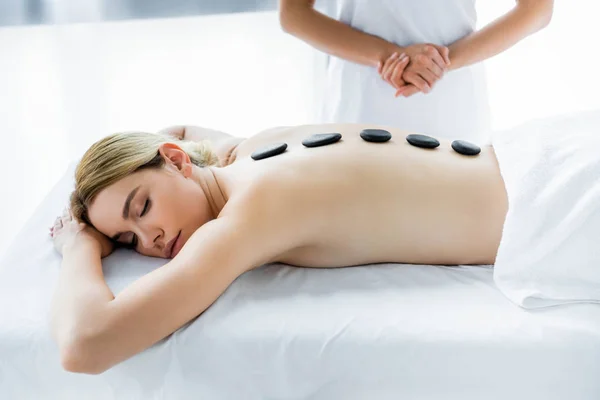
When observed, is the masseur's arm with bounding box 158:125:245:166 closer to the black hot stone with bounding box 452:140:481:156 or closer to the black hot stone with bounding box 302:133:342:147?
the black hot stone with bounding box 302:133:342:147

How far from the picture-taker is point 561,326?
1111 mm

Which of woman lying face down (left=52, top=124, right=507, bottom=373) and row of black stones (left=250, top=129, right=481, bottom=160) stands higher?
row of black stones (left=250, top=129, right=481, bottom=160)

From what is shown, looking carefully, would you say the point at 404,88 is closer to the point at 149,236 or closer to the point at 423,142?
the point at 423,142

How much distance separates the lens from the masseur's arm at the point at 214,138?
5.59 ft

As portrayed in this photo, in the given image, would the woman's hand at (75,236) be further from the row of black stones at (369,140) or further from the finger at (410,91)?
the finger at (410,91)

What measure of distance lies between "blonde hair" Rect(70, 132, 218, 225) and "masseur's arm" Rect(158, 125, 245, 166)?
299 mm

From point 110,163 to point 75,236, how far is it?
0.16 meters

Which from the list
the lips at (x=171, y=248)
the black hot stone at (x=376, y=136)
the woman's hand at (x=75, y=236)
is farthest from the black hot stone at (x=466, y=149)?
the woman's hand at (x=75, y=236)

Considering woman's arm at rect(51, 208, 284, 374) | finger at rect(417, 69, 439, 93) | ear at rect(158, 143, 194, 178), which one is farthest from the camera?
finger at rect(417, 69, 439, 93)

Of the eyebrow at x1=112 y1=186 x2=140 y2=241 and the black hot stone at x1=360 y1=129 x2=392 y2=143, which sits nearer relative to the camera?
the eyebrow at x1=112 y1=186 x2=140 y2=241

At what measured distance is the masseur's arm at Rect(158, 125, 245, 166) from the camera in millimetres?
1703

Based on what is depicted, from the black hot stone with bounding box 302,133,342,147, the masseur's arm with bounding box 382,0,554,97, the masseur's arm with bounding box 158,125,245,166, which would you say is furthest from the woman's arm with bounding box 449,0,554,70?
the masseur's arm with bounding box 158,125,245,166

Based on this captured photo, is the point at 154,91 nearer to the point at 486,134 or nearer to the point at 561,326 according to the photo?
the point at 486,134

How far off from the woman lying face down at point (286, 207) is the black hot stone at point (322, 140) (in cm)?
1
